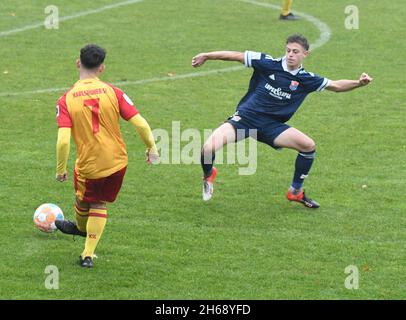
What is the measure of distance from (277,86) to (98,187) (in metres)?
2.95

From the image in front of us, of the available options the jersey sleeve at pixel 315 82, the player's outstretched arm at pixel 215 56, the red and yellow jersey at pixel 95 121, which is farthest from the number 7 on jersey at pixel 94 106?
the jersey sleeve at pixel 315 82

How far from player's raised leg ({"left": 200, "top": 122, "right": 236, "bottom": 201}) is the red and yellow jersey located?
2.17 m

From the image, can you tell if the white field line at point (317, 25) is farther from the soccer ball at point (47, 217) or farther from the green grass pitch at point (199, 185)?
the soccer ball at point (47, 217)

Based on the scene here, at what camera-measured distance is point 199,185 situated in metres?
12.0

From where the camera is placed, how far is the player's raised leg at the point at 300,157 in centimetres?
1119

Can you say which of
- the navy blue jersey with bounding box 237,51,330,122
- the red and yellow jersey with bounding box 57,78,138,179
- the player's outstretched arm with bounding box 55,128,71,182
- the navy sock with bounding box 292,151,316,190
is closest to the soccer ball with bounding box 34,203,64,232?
the red and yellow jersey with bounding box 57,78,138,179

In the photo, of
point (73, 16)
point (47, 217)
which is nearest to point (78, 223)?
point (47, 217)

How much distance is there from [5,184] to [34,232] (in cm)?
176

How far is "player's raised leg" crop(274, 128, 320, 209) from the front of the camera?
11.2 metres

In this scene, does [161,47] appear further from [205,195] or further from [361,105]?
[205,195]

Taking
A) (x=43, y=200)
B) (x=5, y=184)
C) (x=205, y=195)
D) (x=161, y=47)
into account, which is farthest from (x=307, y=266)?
(x=161, y=47)

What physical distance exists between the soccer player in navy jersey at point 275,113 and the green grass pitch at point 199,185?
1.45 feet

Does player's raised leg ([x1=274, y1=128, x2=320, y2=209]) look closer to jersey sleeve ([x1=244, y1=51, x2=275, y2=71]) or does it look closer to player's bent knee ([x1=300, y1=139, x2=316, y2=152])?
player's bent knee ([x1=300, y1=139, x2=316, y2=152])

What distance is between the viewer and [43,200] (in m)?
11.2
